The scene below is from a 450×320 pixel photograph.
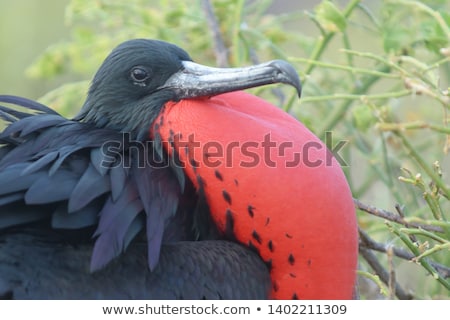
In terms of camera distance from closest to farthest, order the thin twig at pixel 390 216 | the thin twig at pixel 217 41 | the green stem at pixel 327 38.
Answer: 1. the thin twig at pixel 390 216
2. the green stem at pixel 327 38
3. the thin twig at pixel 217 41

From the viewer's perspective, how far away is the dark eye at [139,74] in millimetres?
2639

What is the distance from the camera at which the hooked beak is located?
8.18 feet

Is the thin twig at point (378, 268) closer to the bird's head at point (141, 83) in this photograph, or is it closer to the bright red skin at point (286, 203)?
the bright red skin at point (286, 203)

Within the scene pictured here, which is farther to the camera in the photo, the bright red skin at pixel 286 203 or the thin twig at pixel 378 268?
the thin twig at pixel 378 268

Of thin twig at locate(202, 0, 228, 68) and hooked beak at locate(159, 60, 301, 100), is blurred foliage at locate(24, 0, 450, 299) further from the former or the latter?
hooked beak at locate(159, 60, 301, 100)

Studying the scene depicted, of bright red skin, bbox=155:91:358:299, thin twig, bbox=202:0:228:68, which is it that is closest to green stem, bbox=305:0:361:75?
thin twig, bbox=202:0:228:68

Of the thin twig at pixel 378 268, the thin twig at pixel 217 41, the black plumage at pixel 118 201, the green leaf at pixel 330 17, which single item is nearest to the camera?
the black plumage at pixel 118 201

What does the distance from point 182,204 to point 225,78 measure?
32cm

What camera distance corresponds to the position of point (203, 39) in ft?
12.7

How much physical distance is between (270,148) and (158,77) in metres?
0.42

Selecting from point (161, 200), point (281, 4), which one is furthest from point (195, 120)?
point (281, 4)

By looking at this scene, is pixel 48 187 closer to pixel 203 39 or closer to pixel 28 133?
pixel 28 133

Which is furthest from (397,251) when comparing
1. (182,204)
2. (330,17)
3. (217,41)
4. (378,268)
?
(217,41)

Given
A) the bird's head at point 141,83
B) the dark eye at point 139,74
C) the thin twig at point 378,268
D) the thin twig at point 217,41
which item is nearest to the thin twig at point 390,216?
the thin twig at point 378,268
